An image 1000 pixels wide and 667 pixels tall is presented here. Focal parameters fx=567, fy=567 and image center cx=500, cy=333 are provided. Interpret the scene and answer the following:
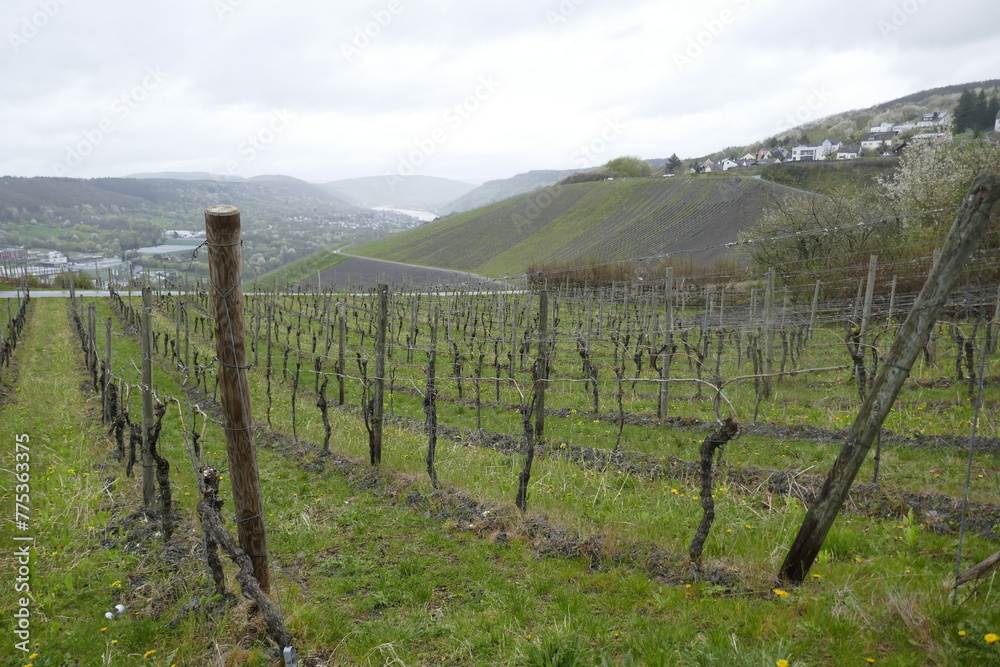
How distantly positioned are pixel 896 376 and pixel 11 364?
19582mm

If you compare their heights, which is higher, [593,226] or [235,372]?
[593,226]

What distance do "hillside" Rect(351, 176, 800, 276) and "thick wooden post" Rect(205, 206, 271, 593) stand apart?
39.0 m

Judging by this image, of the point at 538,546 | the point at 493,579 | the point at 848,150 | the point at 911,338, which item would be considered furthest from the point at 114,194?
the point at 848,150

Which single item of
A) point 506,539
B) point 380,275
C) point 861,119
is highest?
point 861,119

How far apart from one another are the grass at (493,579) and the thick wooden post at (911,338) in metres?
0.64

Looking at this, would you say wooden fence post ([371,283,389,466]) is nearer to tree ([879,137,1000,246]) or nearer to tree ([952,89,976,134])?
tree ([879,137,1000,246])

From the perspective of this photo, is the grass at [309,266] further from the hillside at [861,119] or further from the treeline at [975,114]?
the treeline at [975,114]

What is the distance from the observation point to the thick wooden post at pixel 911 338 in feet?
10.8

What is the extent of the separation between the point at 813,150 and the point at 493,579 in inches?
4465


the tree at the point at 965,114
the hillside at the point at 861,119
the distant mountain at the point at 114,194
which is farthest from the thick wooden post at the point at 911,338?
the hillside at the point at 861,119

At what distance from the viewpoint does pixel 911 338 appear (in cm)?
342

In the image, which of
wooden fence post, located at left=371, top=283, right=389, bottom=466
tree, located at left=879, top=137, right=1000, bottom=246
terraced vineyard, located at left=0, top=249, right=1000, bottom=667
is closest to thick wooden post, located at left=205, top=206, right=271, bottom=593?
terraced vineyard, located at left=0, top=249, right=1000, bottom=667

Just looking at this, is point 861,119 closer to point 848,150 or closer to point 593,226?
point 848,150

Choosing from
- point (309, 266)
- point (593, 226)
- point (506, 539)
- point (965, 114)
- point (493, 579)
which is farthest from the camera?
point (965, 114)
